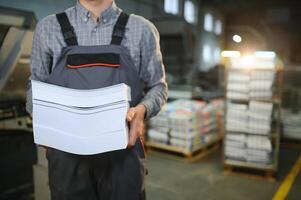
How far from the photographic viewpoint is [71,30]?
1.20 m

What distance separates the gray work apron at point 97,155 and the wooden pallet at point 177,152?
3.40 m

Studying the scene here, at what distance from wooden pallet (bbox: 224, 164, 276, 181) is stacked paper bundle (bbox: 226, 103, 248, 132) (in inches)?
23.5

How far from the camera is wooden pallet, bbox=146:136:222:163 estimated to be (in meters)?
4.59

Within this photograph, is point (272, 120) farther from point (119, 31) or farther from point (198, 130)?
point (119, 31)

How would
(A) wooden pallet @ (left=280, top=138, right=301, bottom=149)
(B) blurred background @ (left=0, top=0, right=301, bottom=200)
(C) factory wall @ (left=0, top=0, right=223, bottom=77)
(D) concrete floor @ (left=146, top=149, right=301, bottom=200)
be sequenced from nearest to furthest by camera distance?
(C) factory wall @ (left=0, top=0, right=223, bottom=77) < (B) blurred background @ (left=0, top=0, right=301, bottom=200) < (D) concrete floor @ (left=146, top=149, right=301, bottom=200) < (A) wooden pallet @ (left=280, top=138, right=301, bottom=149)

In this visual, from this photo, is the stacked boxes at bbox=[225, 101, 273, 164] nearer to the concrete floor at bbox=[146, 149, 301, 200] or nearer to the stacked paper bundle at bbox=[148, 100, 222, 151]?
the concrete floor at bbox=[146, 149, 301, 200]

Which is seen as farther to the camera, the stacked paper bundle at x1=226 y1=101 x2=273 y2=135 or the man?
the stacked paper bundle at x1=226 y1=101 x2=273 y2=135

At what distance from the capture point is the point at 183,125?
14.8 feet

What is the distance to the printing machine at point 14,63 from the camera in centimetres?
231

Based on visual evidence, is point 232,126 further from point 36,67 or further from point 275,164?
point 36,67

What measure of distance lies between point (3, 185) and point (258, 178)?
10.1ft

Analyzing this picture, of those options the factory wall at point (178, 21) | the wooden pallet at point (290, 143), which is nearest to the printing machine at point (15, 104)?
the factory wall at point (178, 21)

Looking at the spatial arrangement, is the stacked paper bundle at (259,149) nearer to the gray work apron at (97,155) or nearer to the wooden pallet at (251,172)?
the wooden pallet at (251,172)

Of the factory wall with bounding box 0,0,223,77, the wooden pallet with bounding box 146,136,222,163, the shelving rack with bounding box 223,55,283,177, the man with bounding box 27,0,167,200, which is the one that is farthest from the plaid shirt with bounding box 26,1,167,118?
the wooden pallet with bounding box 146,136,222,163
